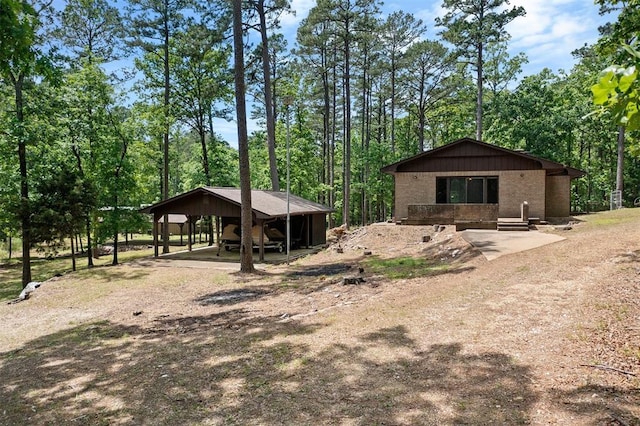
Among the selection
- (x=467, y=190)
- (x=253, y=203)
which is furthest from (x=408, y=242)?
(x=253, y=203)

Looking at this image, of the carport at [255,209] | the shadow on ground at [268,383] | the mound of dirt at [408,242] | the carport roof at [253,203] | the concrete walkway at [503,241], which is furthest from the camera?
the carport at [255,209]

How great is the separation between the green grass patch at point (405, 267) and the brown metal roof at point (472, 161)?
8170 mm

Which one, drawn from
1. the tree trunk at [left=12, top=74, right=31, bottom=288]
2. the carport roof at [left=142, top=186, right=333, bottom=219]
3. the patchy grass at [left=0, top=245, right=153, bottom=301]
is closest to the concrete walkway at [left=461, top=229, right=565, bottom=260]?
the carport roof at [left=142, top=186, right=333, bottom=219]

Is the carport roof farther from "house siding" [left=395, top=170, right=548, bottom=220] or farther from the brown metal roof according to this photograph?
"house siding" [left=395, top=170, right=548, bottom=220]

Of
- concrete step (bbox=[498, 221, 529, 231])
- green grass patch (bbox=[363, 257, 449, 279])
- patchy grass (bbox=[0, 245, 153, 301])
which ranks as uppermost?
concrete step (bbox=[498, 221, 529, 231])

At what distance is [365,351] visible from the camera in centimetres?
603

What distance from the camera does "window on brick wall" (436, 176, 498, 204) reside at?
71.2 ft

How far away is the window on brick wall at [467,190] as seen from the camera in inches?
854

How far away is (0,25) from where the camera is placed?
512cm

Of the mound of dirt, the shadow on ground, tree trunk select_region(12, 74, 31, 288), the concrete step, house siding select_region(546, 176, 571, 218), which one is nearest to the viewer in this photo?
the shadow on ground

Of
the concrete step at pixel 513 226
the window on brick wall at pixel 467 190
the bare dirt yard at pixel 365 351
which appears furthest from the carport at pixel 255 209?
the concrete step at pixel 513 226

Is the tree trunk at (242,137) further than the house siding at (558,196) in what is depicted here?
No

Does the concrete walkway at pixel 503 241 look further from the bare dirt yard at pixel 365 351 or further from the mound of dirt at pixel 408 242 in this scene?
the bare dirt yard at pixel 365 351

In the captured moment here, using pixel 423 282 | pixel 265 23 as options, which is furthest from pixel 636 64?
pixel 265 23
